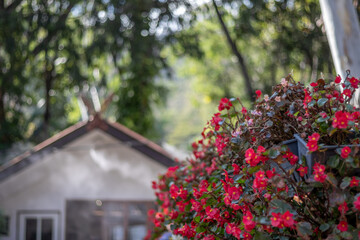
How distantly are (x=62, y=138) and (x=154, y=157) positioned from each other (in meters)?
1.90

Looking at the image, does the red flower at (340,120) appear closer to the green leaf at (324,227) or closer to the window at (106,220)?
the green leaf at (324,227)

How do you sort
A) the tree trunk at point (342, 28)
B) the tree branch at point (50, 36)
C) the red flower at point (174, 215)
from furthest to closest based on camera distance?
the tree branch at point (50, 36), the tree trunk at point (342, 28), the red flower at point (174, 215)

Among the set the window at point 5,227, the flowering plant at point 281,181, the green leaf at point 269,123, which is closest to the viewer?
the flowering plant at point 281,181

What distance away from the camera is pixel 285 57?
58.2 ft

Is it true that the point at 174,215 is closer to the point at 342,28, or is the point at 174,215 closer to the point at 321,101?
the point at 321,101

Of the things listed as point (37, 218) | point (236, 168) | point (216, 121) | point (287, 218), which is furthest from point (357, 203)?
point (37, 218)

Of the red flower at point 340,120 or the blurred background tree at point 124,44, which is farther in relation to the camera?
the blurred background tree at point 124,44

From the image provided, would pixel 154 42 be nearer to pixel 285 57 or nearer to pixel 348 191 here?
pixel 285 57

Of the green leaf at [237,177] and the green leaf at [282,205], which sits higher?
the green leaf at [237,177]

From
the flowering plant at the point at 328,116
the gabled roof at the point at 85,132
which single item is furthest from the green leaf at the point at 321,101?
the gabled roof at the point at 85,132

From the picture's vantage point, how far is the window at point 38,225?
10969 millimetres

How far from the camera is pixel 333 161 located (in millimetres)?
2074

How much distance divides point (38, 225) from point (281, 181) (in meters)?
9.89

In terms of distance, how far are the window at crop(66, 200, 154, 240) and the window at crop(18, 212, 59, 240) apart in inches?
13.8
